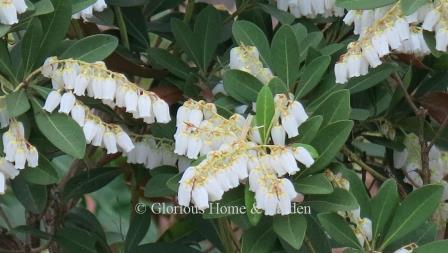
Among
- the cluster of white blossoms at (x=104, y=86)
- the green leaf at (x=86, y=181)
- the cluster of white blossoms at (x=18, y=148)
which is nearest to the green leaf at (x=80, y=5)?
the cluster of white blossoms at (x=104, y=86)

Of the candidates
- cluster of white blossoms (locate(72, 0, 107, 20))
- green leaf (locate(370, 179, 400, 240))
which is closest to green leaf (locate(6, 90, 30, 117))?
cluster of white blossoms (locate(72, 0, 107, 20))

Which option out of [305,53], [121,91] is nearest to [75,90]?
[121,91]

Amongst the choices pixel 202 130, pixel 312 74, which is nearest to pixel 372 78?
pixel 312 74

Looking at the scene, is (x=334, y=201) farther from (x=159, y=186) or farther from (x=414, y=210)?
(x=159, y=186)

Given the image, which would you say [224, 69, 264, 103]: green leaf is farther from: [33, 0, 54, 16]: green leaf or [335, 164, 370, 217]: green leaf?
[33, 0, 54, 16]: green leaf

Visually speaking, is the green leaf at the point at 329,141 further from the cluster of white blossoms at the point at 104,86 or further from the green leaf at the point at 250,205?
the cluster of white blossoms at the point at 104,86

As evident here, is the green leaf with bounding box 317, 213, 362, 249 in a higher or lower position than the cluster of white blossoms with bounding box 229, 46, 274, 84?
lower
